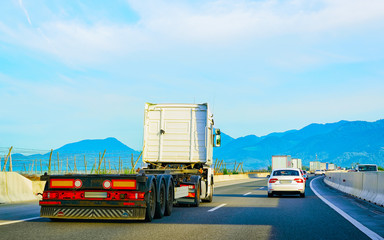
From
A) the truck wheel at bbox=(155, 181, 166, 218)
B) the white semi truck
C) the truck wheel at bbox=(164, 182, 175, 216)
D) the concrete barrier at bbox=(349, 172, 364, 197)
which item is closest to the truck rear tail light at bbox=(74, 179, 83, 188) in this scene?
the white semi truck

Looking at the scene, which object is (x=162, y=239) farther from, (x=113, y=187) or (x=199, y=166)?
(x=199, y=166)

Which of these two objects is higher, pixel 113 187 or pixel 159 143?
pixel 159 143

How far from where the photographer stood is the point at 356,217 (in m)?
12.0

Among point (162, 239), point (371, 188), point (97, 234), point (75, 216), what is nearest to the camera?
point (162, 239)

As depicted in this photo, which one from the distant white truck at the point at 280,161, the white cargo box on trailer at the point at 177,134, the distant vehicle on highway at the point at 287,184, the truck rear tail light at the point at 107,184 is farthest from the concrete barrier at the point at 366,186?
the distant white truck at the point at 280,161

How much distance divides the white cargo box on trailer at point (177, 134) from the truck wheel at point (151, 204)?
223 inches

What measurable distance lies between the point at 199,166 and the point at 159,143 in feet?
5.30

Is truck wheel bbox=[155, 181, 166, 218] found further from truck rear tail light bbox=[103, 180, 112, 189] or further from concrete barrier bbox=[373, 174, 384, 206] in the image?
concrete barrier bbox=[373, 174, 384, 206]

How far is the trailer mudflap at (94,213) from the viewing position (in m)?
10.1

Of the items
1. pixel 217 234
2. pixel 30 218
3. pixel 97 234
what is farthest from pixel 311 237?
pixel 30 218

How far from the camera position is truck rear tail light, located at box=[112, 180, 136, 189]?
1016 cm

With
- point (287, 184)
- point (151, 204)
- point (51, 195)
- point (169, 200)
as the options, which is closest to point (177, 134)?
point (169, 200)

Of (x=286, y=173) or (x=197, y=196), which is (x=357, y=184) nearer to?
(x=286, y=173)

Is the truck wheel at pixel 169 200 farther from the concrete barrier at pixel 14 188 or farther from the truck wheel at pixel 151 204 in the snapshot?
the concrete barrier at pixel 14 188
